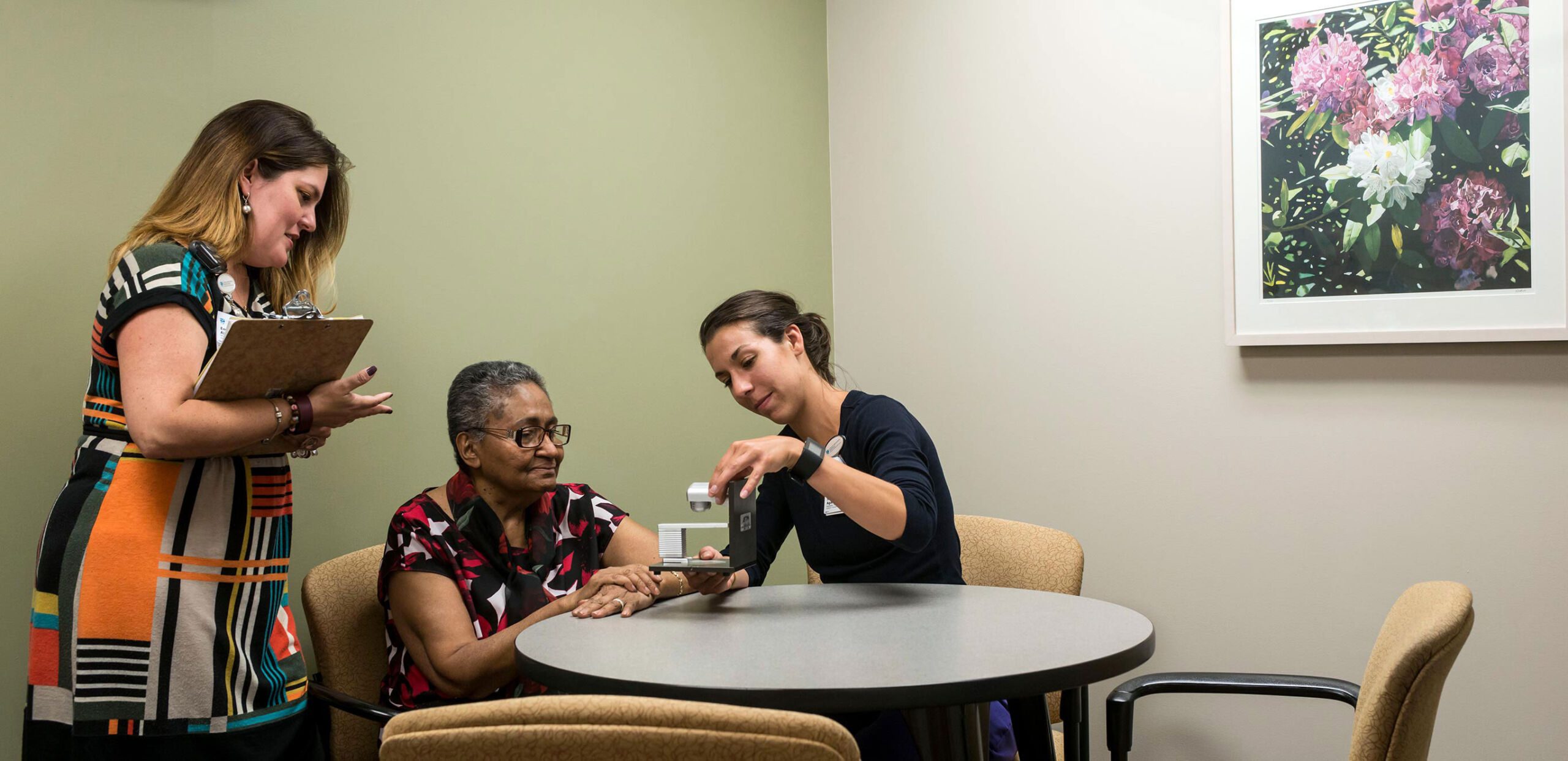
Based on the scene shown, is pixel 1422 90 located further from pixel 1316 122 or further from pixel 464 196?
pixel 464 196

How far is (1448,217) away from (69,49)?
3.07 meters

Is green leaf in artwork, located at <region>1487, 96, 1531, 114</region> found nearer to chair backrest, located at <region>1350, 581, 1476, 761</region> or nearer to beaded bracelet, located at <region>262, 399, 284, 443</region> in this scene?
chair backrest, located at <region>1350, 581, 1476, 761</region>

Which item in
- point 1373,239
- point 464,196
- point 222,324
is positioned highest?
point 464,196

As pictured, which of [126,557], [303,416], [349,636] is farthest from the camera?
[349,636]

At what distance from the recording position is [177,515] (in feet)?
5.62

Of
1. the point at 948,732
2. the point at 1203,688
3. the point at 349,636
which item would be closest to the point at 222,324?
the point at 349,636

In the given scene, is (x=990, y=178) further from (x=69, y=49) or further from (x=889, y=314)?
(x=69, y=49)

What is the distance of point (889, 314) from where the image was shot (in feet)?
12.3

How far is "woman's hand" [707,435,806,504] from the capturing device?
1733 millimetres

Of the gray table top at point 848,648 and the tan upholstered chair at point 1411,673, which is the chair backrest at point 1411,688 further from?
the gray table top at point 848,648

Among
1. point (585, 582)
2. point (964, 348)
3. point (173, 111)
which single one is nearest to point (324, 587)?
point (585, 582)

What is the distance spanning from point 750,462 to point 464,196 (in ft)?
4.58

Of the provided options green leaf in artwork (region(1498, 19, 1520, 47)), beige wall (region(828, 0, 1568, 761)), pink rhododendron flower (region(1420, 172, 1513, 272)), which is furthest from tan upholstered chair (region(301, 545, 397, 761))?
green leaf in artwork (region(1498, 19, 1520, 47))

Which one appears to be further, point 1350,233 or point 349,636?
point 1350,233
